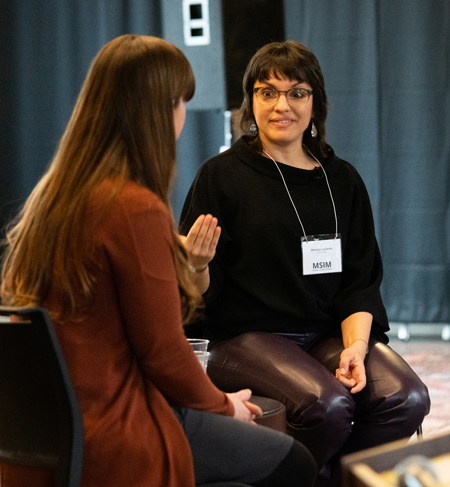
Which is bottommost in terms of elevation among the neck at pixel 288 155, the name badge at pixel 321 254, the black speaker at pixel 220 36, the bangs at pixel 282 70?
the name badge at pixel 321 254

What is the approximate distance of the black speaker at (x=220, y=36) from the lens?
8.21 ft

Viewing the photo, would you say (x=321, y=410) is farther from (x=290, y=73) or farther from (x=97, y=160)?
(x=290, y=73)

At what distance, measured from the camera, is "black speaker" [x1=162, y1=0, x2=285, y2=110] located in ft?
8.21

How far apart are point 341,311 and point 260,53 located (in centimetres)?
75

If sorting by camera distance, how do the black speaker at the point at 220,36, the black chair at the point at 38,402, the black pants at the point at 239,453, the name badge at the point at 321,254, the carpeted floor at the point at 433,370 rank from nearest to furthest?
the black chair at the point at 38,402, the black pants at the point at 239,453, the name badge at the point at 321,254, the carpeted floor at the point at 433,370, the black speaker at the point at 220,36

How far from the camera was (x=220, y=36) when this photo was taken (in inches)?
109

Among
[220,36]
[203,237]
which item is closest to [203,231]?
[203,237]

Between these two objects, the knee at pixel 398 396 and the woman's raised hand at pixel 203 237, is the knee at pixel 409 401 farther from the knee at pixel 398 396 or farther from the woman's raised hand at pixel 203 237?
the woman's raised hand at pixel 203 237

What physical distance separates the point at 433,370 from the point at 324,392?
5.24 feet

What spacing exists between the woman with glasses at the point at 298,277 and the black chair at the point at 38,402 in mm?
577

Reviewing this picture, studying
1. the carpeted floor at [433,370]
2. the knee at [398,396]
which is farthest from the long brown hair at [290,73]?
the carpeted floor at [433,370]

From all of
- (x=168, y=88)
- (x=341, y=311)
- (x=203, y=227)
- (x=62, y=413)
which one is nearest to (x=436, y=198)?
(x=341, y=311)

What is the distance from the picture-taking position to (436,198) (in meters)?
3.26

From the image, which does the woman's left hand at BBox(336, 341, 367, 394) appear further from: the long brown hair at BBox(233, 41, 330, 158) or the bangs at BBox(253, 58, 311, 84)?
the bangs at BBox(253, 58, 311, 84)
